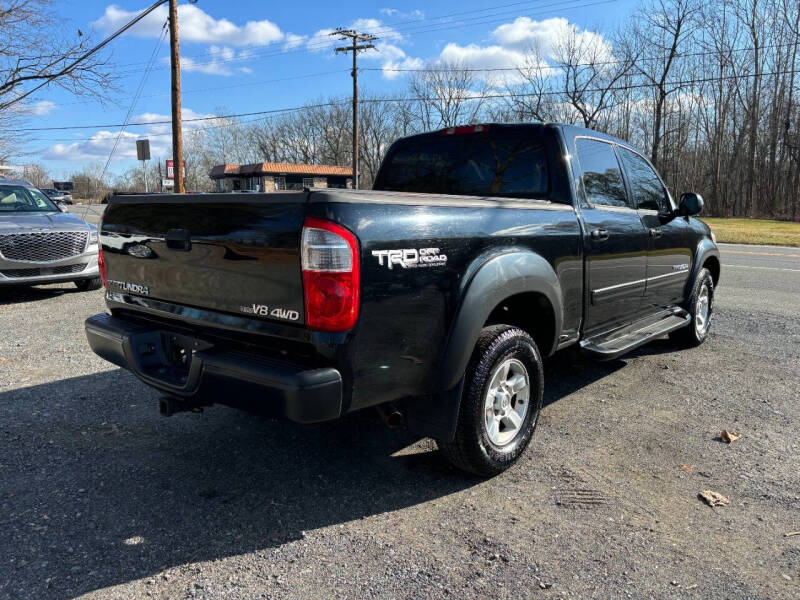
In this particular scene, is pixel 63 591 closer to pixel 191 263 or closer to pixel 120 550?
pixel 120 550

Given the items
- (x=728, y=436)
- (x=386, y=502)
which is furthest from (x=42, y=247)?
(x=728, y=436)

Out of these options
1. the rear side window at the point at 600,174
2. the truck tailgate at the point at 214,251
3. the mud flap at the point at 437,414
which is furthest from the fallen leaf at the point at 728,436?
the truck tailgate at the point at 214,251

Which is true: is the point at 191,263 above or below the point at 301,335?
above

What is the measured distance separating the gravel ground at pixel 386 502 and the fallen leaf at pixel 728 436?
0.15ft

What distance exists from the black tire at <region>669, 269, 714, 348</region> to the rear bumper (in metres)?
4.47

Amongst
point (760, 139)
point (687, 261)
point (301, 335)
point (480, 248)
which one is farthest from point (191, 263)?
point (760, 139)

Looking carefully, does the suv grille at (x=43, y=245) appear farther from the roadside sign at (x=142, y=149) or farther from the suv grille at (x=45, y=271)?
the roadside sign at (x=142, y=149)

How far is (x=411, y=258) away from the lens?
2.59 meters

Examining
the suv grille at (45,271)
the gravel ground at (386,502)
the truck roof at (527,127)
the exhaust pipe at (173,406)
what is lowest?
the gravel ground at (386,502)

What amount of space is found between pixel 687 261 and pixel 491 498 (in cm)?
360

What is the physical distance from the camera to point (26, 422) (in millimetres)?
3910

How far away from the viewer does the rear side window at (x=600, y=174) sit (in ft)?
13.4

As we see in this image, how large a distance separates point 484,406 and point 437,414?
12.7 inches

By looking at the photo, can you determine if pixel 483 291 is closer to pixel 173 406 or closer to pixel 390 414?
pixel 390 414
